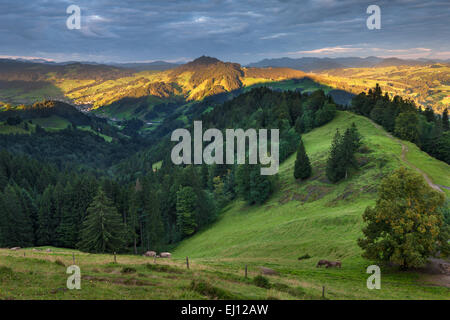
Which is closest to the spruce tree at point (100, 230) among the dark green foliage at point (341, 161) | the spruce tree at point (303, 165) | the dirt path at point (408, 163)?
the spruce tree at point (303, 165)

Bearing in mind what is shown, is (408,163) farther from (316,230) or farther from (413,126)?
(316,230)

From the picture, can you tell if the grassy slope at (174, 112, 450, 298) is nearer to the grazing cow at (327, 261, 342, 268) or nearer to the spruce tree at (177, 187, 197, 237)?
the grazing cow at (327, 261, 342, 268)

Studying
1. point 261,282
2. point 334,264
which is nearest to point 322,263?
point 334,264

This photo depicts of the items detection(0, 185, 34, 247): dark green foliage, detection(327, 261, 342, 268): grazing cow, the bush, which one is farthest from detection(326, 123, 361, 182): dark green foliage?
detection(0, 185, 34, 247): dark green foliage

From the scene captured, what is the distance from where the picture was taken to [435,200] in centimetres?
2997

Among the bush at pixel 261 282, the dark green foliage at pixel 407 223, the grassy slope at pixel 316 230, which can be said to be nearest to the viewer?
the bush at pixel 261 282

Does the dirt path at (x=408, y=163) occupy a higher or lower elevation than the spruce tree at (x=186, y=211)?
higher

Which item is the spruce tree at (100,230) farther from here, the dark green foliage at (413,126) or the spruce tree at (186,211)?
the dark green foliage at (413,126)

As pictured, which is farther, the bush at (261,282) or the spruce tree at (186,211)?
the spruce tree at (186,211)

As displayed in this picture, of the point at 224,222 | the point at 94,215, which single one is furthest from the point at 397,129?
the point at 94,215

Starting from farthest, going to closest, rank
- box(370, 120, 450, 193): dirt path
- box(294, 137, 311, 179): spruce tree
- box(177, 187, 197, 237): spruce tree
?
box(177, 187, 197, 237): spruce tree < box(294, 137, 311, 179): spruce tree < box(370, 120, 450, 193): dirt path

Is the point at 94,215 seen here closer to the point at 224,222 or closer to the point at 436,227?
the point at 224,222
